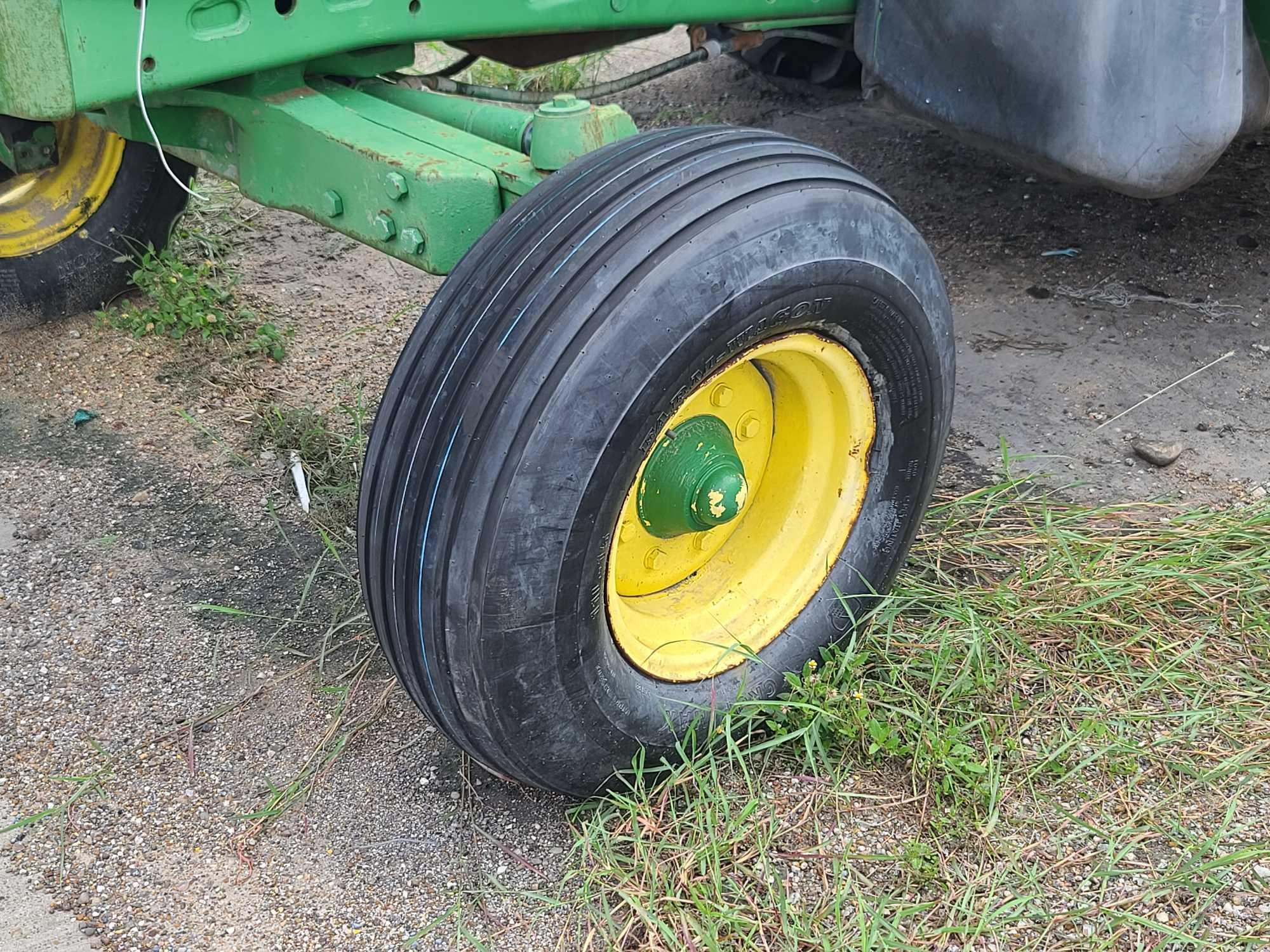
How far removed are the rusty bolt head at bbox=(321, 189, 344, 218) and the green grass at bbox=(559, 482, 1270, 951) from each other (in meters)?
1.05

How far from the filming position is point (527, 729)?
71.5 inches

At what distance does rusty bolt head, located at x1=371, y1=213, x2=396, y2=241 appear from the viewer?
2.02m

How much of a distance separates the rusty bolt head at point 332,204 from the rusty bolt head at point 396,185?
15cm

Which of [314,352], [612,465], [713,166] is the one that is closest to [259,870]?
[612,465]

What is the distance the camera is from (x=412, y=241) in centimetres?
200

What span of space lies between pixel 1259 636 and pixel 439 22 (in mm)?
1869

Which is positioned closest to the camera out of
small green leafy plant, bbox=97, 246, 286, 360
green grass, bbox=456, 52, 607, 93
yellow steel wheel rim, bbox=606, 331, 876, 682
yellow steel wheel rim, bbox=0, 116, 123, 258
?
yellow steel wheel rim, bbox=606, 331, 876, 682

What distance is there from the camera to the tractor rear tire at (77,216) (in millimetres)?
3248

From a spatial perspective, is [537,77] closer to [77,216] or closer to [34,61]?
[77,216]

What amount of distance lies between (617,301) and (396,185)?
0.49m

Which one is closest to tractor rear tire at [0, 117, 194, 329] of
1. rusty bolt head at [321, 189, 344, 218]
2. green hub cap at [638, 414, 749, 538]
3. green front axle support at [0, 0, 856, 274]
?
green front axle support at [0, 0, 856, 274]

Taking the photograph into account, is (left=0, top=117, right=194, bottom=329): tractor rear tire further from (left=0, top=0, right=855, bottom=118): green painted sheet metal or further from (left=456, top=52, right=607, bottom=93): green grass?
(left=456, top=52, right=607, bottom=93): green grass

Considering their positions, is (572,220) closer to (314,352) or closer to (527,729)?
(527,729)

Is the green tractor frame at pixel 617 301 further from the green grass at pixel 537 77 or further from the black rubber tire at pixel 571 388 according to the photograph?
the green grass at pixel 537 77
